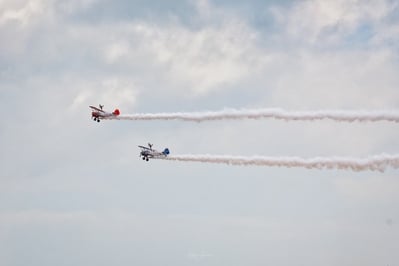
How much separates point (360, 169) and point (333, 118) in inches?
366

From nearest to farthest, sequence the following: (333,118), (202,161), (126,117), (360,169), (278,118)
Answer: (360,169) → (333,118) → (278,118) → (202,161) → (126,117)

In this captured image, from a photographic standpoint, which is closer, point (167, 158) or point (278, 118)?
point (278, 118)

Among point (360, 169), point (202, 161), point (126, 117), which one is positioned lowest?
point (360, 169)

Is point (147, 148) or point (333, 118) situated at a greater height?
point (147, 148)

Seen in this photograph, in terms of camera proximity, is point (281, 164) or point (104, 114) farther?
point (104, 114)

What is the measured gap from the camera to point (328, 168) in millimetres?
88438

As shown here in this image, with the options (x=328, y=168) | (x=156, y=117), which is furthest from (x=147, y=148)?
(x=328, y=168)

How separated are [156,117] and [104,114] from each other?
24.0 meters

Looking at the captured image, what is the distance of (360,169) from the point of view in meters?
83.6

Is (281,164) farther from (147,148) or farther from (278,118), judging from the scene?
(147,148)

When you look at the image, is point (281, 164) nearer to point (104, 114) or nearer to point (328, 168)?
point (328, 168)

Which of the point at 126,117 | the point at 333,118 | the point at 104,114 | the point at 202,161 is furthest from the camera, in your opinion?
the point at 104,114

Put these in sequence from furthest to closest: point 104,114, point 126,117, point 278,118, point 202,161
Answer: point 104,114 → point 126,117 → point 202,161 → point 278,118

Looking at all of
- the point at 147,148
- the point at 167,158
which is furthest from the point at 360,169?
the point at 147,148
